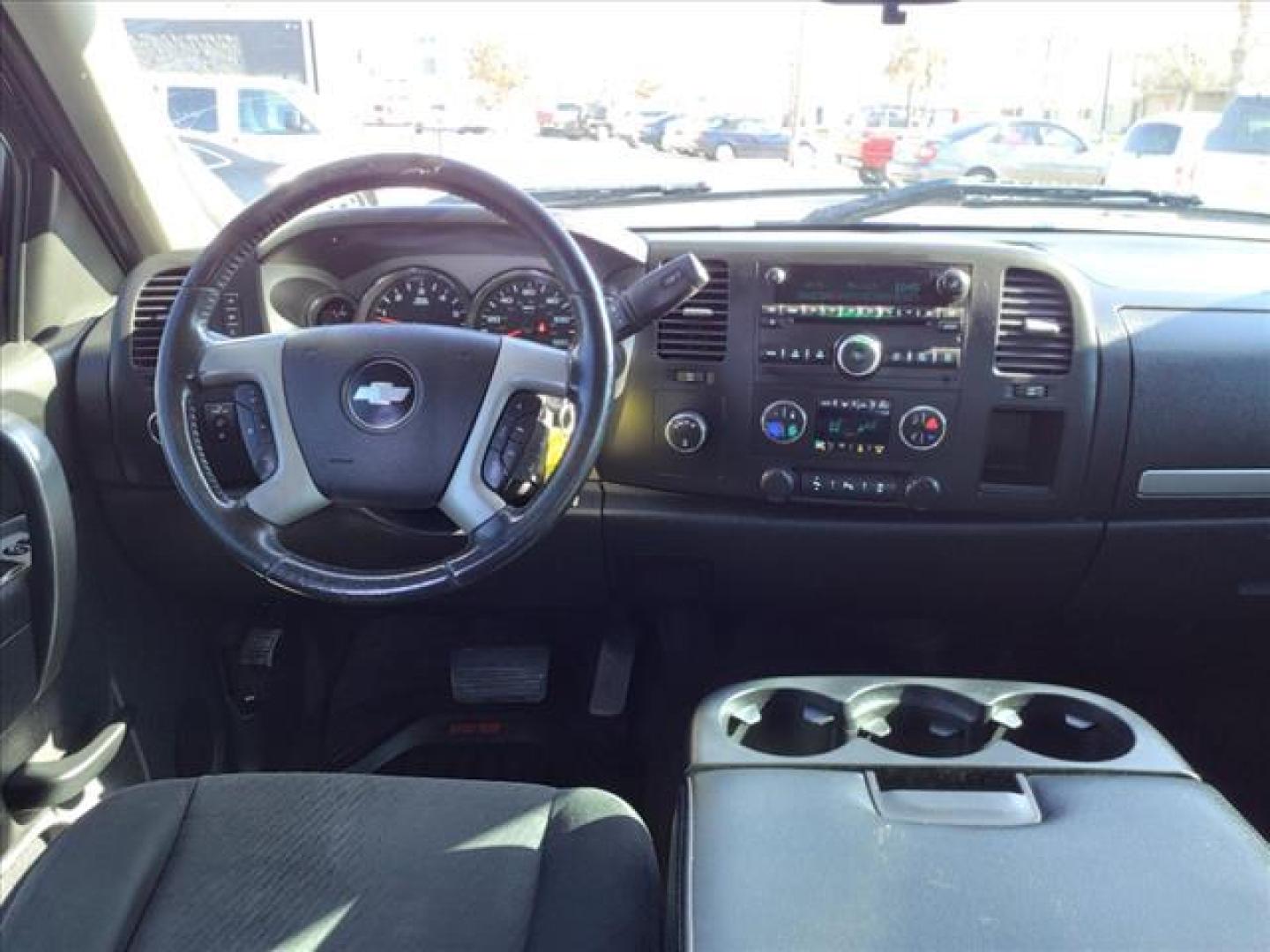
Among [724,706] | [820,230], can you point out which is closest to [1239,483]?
[820,230]

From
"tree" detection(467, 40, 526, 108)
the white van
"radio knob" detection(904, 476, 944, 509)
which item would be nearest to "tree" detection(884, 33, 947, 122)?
"tree" detection(467, 40, 526, 108)

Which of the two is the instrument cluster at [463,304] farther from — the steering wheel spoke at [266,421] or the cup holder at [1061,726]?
the cup holder at [1061,726]

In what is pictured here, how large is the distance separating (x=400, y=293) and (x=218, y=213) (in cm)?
67

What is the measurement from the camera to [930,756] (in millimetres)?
1623

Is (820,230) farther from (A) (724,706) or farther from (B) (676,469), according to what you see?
(A) (724,706)

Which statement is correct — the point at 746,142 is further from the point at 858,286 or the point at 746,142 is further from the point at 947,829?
the point at 947,829

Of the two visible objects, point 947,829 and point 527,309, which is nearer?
point 947,829

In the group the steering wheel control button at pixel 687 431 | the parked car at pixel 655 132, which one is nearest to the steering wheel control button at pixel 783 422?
the steering wheel control button at pixel 687 431

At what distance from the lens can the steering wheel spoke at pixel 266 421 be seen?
175 centimetres

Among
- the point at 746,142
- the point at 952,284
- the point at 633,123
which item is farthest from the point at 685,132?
the point at 952,284

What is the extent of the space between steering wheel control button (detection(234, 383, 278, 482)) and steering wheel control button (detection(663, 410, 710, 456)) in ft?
2.50

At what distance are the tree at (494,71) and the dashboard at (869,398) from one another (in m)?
2.98

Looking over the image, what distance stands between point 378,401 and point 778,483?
80 centimetres

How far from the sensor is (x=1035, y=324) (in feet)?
6.81
